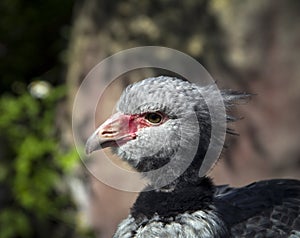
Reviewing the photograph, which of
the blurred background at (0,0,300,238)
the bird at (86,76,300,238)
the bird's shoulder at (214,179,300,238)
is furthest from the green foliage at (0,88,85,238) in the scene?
the bird at (86,76,300,238)

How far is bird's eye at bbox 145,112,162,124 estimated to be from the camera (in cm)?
Result: 300

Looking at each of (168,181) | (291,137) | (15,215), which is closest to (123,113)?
(168,181)

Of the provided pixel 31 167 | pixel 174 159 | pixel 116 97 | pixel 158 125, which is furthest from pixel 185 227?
pixel 31 167

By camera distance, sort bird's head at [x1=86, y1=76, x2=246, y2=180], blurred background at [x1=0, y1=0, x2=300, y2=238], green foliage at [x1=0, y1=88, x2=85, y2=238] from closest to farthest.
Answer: bird's head at [x1=86, y1=76, x2=246, y2=180] < blurred background at [x1=0, y1=0, x2=300, y2=238] < green foliage at [x1=0, y1=88, x2=85, y2=238]

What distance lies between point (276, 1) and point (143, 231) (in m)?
2.69

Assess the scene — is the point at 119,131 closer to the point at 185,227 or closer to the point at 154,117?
the point at 154,117

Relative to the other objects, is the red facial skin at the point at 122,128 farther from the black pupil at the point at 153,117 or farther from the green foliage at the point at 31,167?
the green foliage at the point at 31,167

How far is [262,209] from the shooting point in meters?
3.14

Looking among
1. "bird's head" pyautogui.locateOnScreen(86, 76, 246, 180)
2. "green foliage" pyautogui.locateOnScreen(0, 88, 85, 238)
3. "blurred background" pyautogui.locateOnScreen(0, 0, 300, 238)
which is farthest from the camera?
"green foliage" pyautogui.locateOnScreen(0, 88, 85, 238)

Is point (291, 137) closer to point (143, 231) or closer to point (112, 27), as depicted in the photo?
point (112, 27)

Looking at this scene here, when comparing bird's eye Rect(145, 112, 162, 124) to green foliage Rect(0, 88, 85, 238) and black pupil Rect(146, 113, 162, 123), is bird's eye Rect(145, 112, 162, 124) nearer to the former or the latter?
black pupil Rect(146, 113, 162, 123)

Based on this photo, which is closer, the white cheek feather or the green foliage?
the white cheek feather

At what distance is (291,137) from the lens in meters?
5.28

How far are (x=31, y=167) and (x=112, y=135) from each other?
2.84 m
